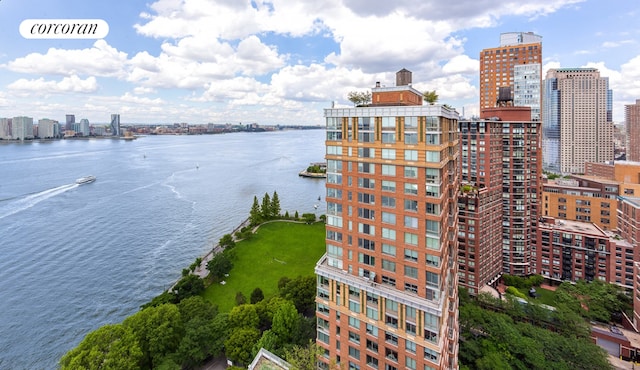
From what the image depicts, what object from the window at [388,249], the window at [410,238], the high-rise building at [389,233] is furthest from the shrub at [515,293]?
the window at [410,238]

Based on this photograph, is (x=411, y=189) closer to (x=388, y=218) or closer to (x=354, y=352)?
(x=388, y=218)

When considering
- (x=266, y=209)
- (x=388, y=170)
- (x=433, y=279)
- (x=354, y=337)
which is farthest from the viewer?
(x=266, y=209)

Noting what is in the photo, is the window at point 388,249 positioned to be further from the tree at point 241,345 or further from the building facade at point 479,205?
the building facade at point 479,205

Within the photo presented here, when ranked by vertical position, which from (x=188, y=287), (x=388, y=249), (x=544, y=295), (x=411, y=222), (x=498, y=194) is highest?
(x=411, y=222)

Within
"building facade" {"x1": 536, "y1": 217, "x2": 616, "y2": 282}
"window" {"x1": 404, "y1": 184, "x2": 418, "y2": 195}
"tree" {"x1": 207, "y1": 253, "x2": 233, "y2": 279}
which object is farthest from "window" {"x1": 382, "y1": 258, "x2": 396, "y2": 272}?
"building facade" {"x1": 536, "y1": 217, "x2": 616, "y2": 282}

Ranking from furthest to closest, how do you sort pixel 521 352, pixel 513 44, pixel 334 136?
1. pixel 513 44
2. pixel 521 352
3. pixel 334 136

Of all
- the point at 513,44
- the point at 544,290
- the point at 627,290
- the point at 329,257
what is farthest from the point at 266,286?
the point at 513,44

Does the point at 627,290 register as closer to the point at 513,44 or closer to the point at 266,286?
the point at 266,286

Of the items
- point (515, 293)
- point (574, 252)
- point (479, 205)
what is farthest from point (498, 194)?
point (574, 252)
